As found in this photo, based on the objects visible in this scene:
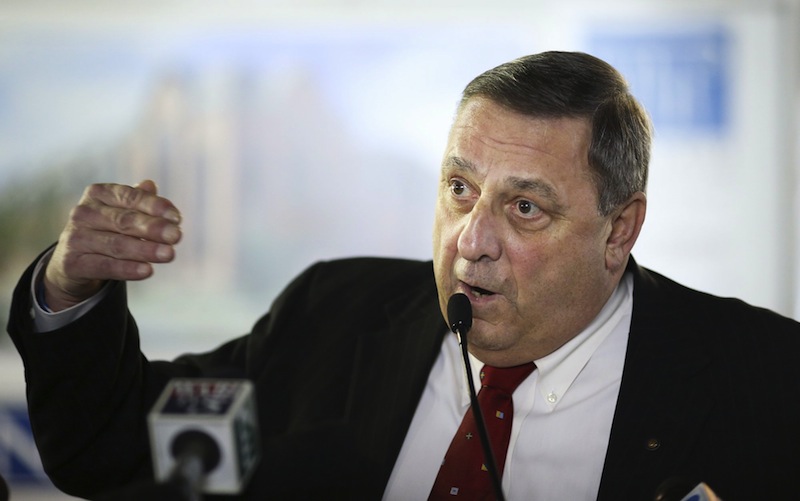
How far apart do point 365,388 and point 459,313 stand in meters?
0.41

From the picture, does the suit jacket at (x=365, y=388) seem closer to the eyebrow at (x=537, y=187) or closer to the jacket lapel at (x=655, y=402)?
the jacket lapel at (x=655, y=402)

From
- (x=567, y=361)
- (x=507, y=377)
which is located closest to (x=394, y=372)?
(x=507, y=377)

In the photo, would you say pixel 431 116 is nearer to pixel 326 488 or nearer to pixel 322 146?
pixel 322 146

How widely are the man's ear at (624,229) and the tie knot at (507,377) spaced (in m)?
0.27

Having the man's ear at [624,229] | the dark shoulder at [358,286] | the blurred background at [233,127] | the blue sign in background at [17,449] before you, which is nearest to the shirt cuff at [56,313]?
the dark shoulder at [358,286]

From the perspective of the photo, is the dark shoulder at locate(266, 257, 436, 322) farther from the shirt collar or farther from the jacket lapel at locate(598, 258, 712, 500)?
the jacket lapel at locate(598, 258, 712, 500)

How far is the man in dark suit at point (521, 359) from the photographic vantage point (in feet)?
4.71

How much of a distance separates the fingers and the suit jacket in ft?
0.40

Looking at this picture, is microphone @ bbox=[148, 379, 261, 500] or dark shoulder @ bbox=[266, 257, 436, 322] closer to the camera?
microphone @ bbox=[148, 379, 261, 500]

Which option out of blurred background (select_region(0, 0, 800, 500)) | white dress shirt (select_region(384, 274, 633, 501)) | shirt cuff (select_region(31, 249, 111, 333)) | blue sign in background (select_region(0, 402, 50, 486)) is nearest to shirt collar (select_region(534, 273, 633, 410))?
white dress shirt (select_region(384, 274, 633, 501))

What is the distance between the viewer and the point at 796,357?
1.63 meters

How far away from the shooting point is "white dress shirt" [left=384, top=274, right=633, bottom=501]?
1575 millimetres

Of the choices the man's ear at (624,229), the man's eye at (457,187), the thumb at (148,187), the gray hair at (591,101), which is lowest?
the man's ear at (624,229)

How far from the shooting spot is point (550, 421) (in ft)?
A: 5.36
